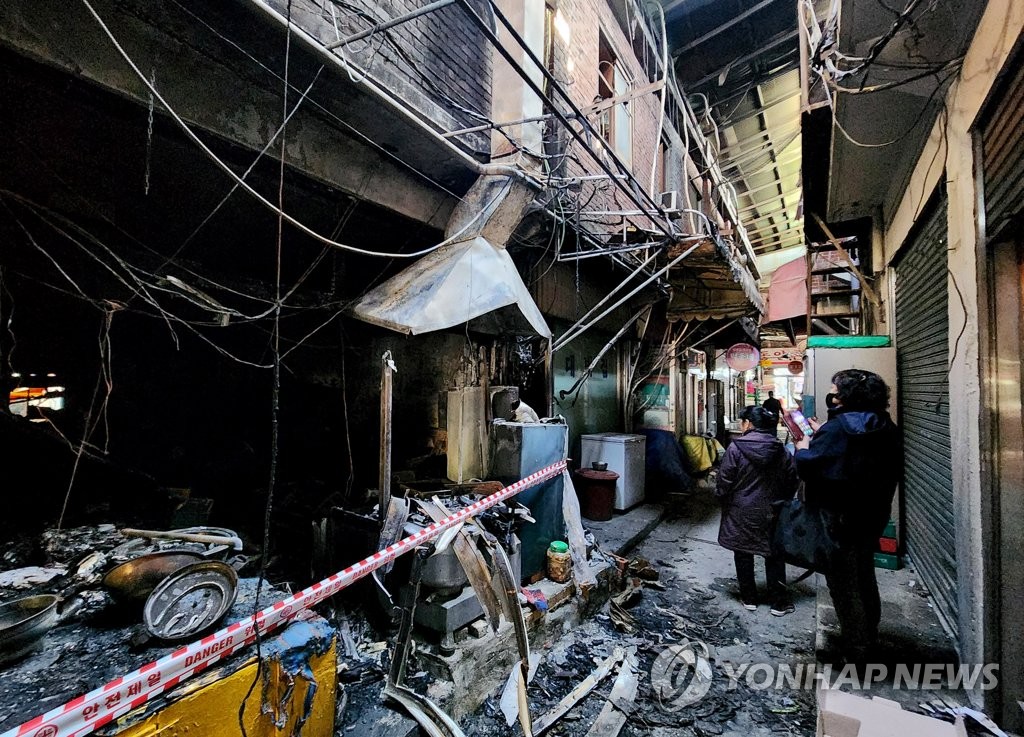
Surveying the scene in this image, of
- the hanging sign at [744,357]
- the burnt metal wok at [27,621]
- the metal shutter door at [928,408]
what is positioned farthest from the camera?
the hanging sign at [744,357]

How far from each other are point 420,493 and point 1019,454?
4865 millimetres

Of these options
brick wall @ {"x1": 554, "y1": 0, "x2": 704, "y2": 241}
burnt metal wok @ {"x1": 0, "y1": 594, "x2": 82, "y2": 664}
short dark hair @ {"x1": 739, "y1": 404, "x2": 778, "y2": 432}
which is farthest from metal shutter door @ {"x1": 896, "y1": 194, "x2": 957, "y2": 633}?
burnt metal wok @ {"x1": 0, "y1": 594, "x2": 82, "y2": 664}

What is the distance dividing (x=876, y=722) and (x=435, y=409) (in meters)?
5.59

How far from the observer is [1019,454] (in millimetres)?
2688

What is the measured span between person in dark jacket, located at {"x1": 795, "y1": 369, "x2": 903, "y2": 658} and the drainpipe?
408cm

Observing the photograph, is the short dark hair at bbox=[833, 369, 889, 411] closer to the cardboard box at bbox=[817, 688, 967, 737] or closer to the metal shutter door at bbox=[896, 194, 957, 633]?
the metal shutter door at bbox=[896, 194, 957, 633]

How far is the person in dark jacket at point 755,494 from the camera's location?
519cm

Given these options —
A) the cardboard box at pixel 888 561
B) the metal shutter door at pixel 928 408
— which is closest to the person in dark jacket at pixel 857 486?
the metal shutter door at pixel 928 408

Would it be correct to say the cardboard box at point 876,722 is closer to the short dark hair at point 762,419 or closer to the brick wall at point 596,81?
the short dark hair at point 762,419

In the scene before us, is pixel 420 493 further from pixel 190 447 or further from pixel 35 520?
pixel 190 447
